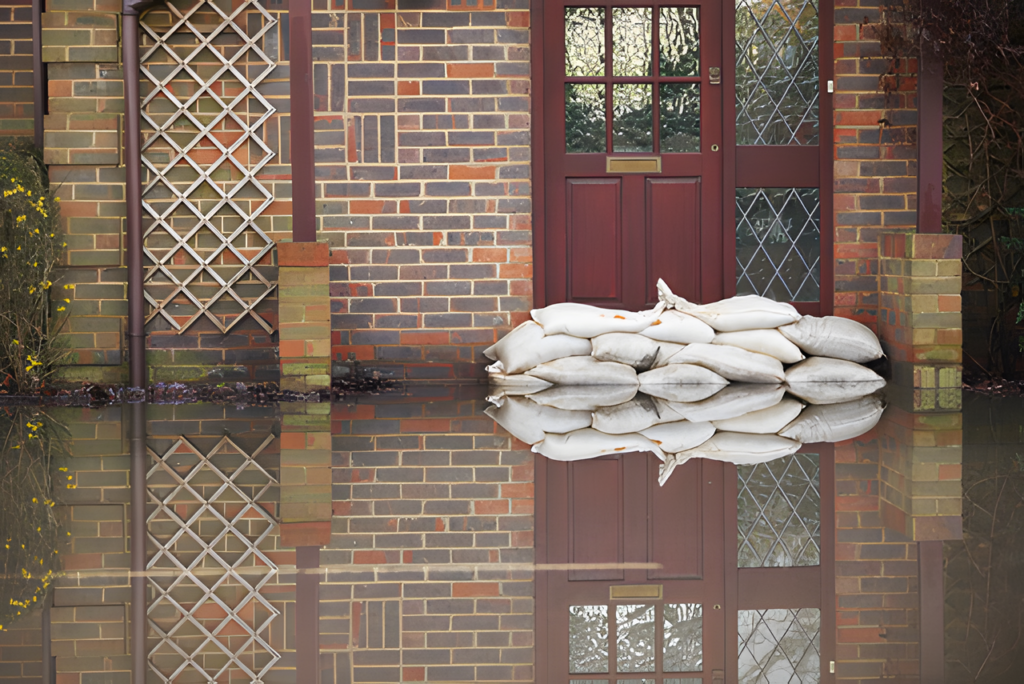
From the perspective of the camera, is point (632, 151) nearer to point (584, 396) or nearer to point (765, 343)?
point (765, 343)

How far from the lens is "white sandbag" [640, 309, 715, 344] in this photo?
580 cm

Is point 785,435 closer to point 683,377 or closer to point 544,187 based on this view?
point 683,377

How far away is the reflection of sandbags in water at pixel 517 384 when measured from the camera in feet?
19.1

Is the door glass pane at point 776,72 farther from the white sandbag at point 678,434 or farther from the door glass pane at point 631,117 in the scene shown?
the white sandbag at point 678,434

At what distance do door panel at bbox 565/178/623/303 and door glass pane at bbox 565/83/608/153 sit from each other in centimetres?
20

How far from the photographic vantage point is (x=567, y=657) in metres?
2.31

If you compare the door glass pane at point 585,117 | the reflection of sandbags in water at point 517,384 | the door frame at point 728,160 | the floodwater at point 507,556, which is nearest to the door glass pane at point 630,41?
the door glass pane at point 585,117

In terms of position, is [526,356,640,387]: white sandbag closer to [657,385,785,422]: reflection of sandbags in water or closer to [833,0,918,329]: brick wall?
[657,385,785,422]: reflection of sandbags in water

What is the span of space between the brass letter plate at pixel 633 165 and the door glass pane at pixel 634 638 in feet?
13.2

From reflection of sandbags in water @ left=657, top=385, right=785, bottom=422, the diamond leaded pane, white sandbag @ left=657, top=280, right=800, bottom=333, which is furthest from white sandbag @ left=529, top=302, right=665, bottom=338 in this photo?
the diamond leaded pane

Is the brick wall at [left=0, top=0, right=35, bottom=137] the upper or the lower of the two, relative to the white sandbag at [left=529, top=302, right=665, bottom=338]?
upper

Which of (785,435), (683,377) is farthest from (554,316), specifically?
(785,435)

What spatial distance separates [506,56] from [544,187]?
0.72m

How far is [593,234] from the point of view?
248 inches
